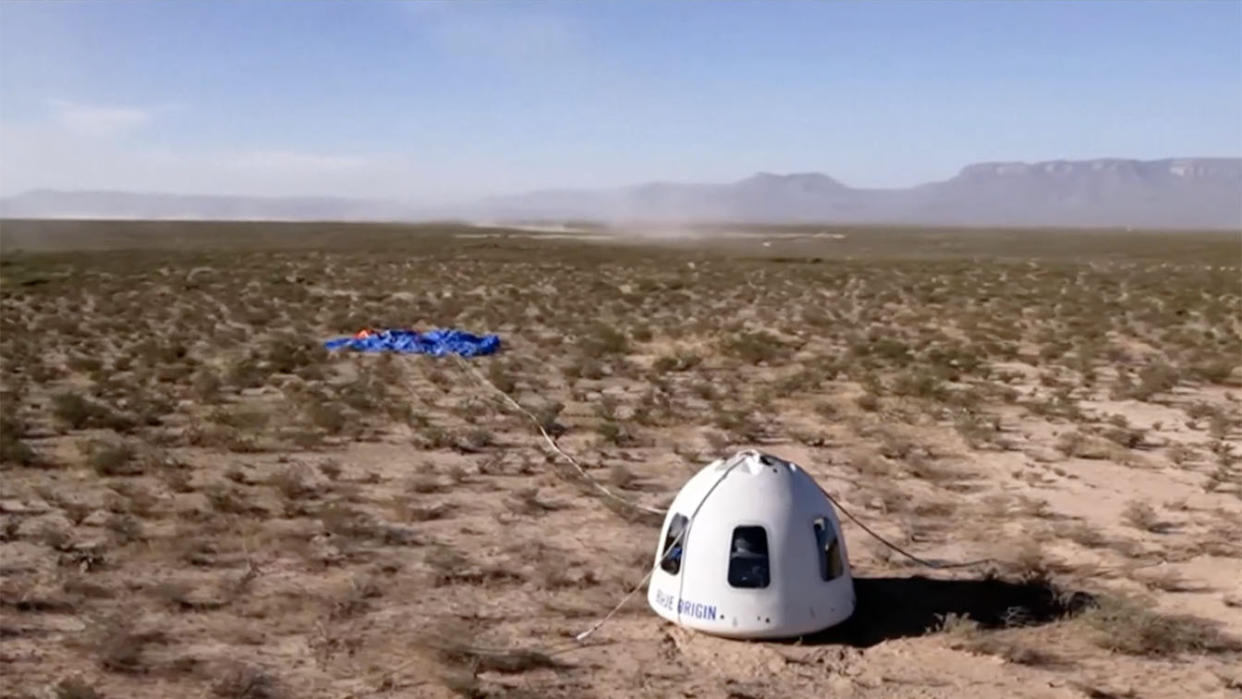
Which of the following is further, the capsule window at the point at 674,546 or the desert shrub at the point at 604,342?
the desert shrub at the point at 604,342

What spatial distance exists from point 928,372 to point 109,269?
4641cm

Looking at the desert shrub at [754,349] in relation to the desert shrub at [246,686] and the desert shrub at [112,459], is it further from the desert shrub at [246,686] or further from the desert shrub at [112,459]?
the desert shrub at [246,686]

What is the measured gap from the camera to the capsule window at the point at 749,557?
8.32 metres

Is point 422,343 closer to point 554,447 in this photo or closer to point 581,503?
point 554,447

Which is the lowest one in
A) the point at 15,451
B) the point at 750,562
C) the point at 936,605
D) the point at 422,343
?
the point at 936,605

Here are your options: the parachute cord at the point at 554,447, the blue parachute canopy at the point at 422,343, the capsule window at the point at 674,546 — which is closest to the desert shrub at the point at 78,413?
the parachute cord at the point at 554,447

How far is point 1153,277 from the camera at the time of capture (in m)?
55.9

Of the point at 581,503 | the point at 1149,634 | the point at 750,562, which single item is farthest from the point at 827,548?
the point at 581,503

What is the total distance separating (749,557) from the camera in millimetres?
8336

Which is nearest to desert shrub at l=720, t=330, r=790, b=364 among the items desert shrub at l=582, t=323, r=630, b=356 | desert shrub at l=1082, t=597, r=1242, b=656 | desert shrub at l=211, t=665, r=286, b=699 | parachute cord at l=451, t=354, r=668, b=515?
desert shrub at l=582, t=323, r=630, b=356

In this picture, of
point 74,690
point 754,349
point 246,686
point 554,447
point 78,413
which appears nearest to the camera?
point 74,690

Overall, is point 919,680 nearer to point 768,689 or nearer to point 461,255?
point 768,689

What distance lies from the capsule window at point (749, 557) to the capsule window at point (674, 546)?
42 centimetres

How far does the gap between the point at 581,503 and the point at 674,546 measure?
4.43 metres
